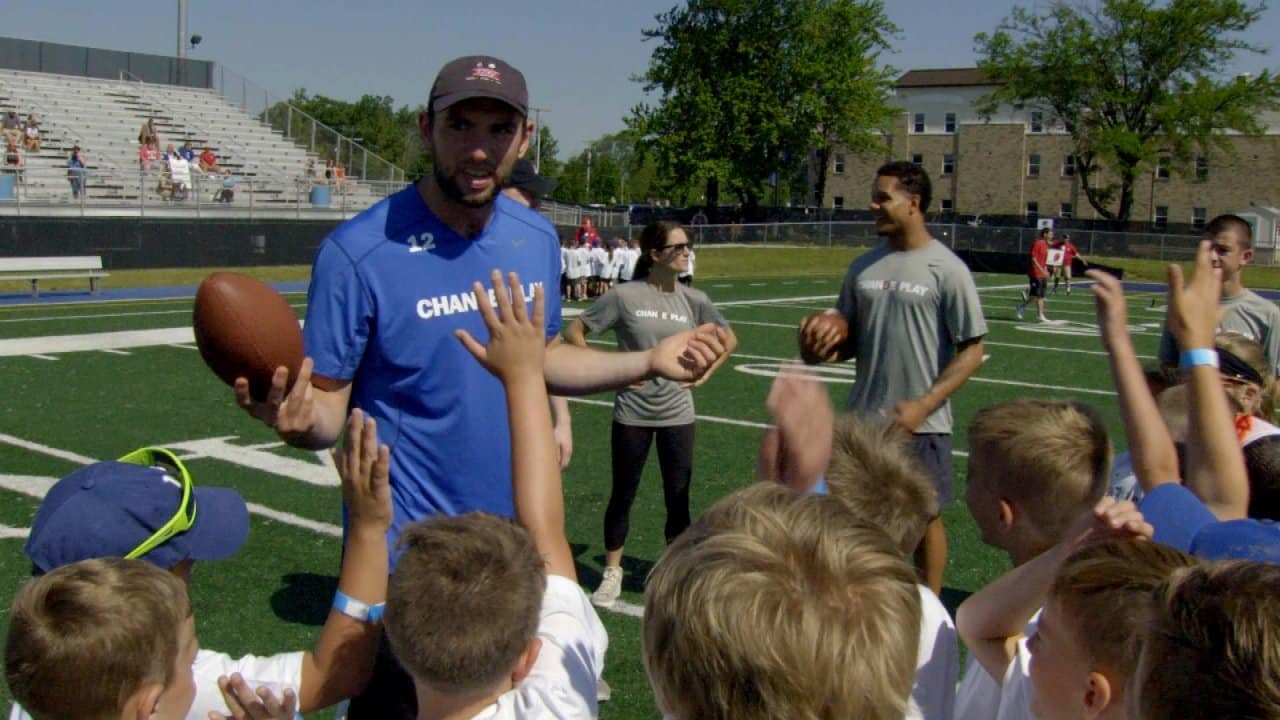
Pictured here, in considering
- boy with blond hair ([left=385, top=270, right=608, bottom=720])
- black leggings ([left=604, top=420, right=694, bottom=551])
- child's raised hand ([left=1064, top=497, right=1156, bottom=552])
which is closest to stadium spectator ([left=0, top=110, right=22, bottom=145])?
black leggings ([left=604, top=420, right=694, bottom=551])

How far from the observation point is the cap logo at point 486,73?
10.3ft

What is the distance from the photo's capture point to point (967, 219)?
6619 cm

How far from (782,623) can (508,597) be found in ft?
2.43

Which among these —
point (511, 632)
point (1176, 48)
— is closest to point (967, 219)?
point (1176, 48)

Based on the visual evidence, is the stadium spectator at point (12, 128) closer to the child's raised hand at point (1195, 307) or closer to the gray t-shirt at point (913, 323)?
the gray t-shirt at point (913, 323)

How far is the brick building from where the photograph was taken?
66.7m

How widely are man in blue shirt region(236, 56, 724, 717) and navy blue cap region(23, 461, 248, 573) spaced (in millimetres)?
295

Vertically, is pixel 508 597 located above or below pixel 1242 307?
below

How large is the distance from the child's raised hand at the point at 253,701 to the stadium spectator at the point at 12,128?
33076mm

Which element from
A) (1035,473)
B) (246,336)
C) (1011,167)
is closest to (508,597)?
(246,336)

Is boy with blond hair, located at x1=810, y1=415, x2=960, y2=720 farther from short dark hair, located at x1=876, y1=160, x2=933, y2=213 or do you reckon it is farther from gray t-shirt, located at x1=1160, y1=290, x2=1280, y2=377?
gray t-shirt, located at x1=1160, y1=290, x2=1280, y2=377

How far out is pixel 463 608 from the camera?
2090 millimetres

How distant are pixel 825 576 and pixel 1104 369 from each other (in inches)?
565

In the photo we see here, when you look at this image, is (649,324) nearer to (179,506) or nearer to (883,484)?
(883,484)
